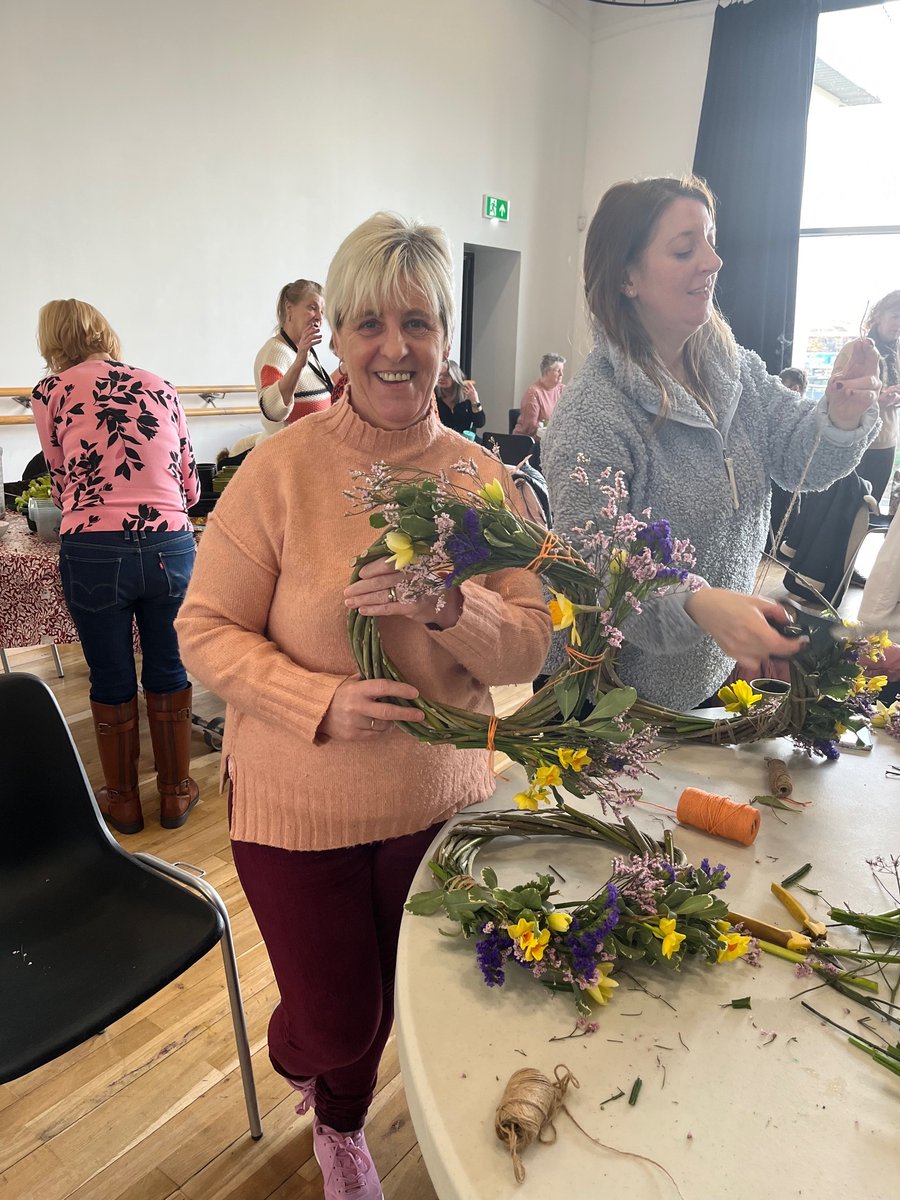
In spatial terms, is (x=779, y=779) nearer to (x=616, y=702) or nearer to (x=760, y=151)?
(x=616, y=702)

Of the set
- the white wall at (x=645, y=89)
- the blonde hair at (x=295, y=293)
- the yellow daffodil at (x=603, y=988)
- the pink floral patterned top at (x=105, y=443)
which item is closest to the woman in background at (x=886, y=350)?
the yellow daffodil at (x=603, y=988)

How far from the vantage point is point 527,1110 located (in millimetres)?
700

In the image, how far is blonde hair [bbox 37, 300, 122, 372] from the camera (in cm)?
237

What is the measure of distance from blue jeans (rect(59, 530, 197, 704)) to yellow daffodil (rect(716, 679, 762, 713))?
1755 mm

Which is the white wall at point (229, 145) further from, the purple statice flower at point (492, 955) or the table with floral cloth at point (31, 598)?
the purple statice flower at point (492, 955)

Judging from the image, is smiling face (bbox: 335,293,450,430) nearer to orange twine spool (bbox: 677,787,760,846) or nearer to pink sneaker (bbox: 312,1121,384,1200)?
orange twine spool (bbox: 677,787,760,846)

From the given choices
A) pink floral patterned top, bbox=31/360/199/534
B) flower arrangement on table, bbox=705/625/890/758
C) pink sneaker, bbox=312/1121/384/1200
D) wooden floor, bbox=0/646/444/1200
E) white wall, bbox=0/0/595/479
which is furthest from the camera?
white wall, bbox=0/0/595/479

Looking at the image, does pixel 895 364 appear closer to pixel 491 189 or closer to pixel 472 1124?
pixel 472 1124

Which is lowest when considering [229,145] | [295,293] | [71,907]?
[71,907]

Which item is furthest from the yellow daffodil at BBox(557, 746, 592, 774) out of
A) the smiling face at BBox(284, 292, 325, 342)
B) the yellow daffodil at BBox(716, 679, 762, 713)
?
the smiling face at BBox(284, 292, 325, 342)

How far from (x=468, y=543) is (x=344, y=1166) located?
1.16 metres

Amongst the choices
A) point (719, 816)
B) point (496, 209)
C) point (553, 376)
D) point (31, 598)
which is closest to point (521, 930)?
point (719, 816)

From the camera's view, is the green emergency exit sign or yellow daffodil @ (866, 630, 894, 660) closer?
yellow daffodil @ (866, 630, 894, 660)

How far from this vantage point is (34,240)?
4145 millimetres
